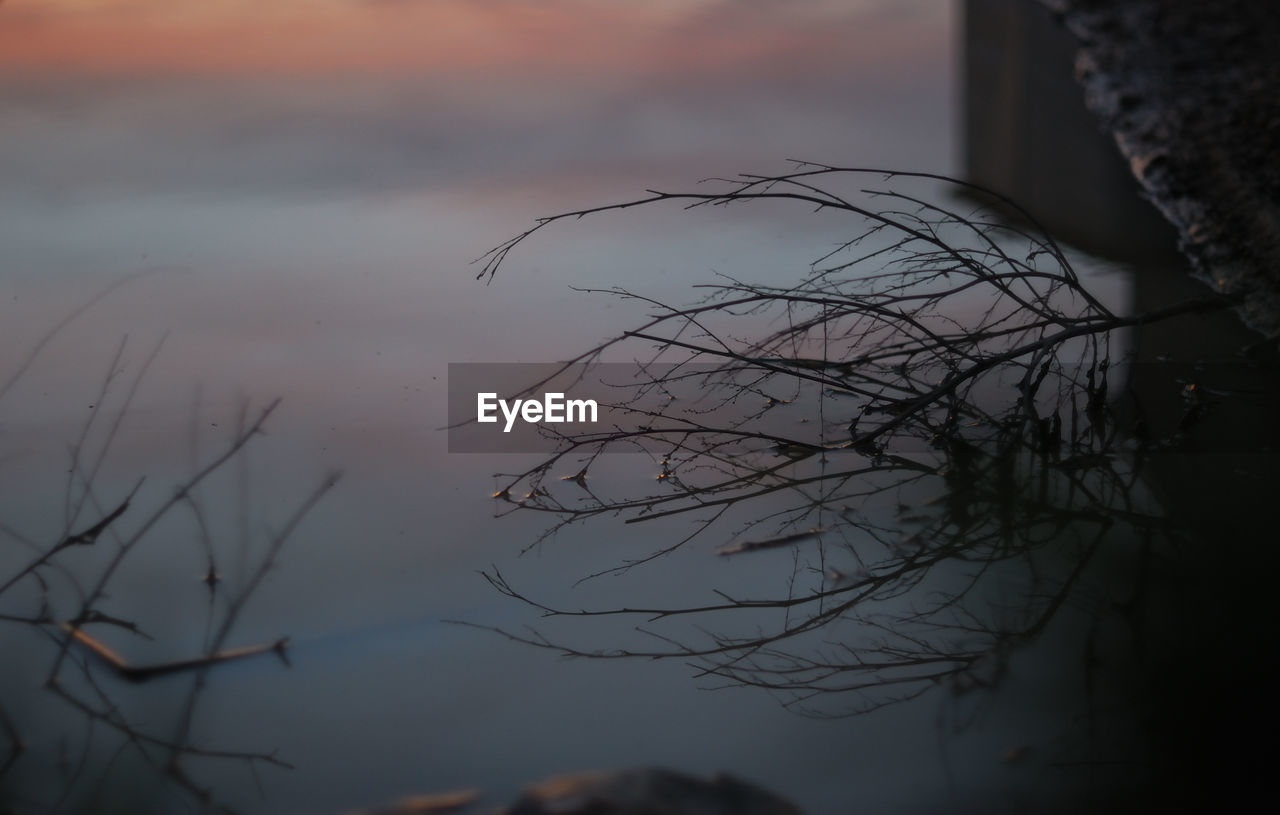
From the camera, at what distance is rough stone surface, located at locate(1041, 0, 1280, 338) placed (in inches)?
74.4

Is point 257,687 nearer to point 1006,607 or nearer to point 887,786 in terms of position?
point 887,786

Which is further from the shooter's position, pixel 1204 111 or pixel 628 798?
pixel 1204 111

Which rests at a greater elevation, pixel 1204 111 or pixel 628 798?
pixel 1204 111

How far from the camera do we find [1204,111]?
6.51 feet

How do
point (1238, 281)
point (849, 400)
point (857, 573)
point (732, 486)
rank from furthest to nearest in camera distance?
1. point (849, 400)
2. point (732, 486)
3. point (1238, 281)
4. point (857, 573)

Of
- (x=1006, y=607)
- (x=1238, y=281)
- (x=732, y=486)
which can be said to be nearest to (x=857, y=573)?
(x=1006, y=607)

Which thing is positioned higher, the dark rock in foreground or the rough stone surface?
the rough stone surface

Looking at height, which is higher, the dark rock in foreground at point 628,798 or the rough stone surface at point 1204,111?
the rough stone surface at point 1204,111

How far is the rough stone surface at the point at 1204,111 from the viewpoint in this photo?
1.89 m

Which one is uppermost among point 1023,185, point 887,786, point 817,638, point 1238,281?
point 1023,185

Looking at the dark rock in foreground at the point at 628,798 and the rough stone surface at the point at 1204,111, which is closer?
the dark rock in foreground at the point at 628,798

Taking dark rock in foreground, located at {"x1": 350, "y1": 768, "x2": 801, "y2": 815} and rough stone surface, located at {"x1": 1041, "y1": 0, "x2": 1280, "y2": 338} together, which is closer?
dark rock in foreground, located at {"x1": 350, "y1": 768, "x2": 801, "y2": 815}

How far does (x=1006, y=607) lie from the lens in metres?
1.83

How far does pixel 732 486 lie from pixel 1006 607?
2.34 ft
